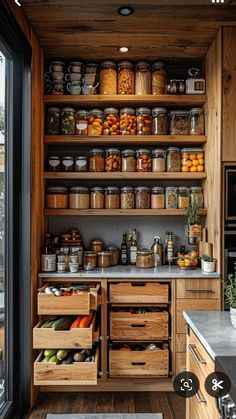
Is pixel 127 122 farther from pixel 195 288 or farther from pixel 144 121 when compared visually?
pixel 195 288

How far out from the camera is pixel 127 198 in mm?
3031

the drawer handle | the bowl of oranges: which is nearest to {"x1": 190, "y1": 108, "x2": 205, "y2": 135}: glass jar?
the bowl of oranges

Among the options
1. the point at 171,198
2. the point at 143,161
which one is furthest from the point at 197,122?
the point at 171,198

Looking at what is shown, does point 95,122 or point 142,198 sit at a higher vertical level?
point 95,122

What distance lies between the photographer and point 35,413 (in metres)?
2.48

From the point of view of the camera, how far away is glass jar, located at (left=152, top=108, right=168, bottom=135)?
3008 millimetres

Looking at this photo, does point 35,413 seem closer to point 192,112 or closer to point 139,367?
point 139,367

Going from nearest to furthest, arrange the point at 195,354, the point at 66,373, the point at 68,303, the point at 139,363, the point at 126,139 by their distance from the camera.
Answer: the point at 195,354
the point at 66,373
the point at 68,303
the point at 139,363
the point at 126,139

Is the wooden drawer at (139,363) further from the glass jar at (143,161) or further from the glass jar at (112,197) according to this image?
the glass jar at (143,161)

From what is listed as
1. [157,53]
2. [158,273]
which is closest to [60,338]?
[158,273]

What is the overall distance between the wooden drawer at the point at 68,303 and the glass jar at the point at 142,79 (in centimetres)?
159

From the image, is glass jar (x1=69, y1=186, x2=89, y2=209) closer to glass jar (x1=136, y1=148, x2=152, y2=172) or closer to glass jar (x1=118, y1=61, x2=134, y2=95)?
glass jar (x1=136, y1=148, x2=152, y2=172)

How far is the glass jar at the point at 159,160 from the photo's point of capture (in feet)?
9.87

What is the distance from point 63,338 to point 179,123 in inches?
72.3
